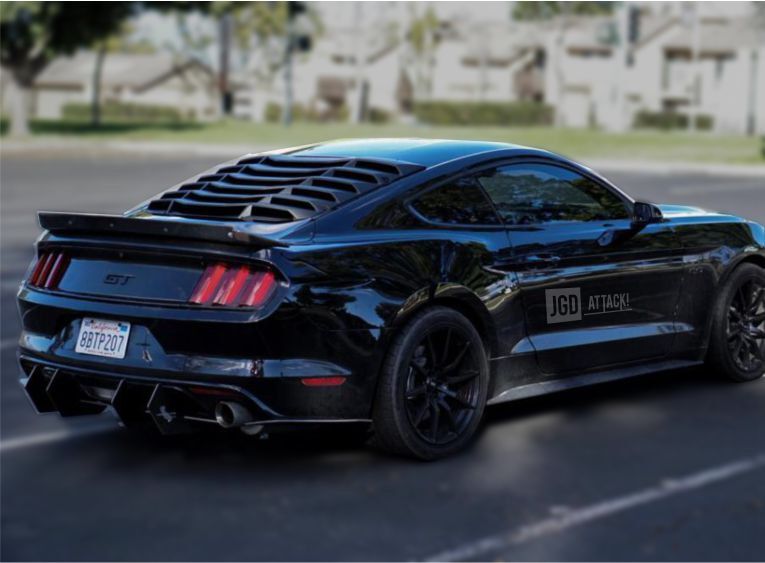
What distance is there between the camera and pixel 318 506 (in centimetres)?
551

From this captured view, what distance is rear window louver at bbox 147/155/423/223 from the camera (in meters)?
6.20

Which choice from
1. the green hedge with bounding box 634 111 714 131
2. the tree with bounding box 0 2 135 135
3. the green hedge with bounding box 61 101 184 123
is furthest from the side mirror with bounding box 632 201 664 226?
the green hedge with bounding box 61 101 184 123

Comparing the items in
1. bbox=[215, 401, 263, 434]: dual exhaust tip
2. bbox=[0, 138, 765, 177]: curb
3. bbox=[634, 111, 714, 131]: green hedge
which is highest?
bbox=[215, 401, 263, 434]: dual exhaust tip

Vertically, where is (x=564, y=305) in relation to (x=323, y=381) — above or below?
above

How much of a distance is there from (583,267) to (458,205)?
80 centimetres

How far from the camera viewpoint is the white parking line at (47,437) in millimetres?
6602

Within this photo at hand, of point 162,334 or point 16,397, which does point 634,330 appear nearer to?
point 162,334

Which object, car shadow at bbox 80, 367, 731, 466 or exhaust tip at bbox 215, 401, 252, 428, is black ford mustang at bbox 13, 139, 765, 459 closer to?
exhaust tip at bbox 215, 401, 252, 428

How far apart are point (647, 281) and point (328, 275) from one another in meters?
2.23

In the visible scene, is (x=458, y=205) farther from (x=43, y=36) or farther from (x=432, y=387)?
(x=43, y=36)

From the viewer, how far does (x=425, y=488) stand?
5.75 metres

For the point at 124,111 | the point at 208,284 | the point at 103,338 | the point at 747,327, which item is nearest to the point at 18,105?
the point at 747,327

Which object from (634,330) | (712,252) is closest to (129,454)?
(634,330)

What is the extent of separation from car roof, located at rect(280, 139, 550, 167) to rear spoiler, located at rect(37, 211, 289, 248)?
3.95 ft
